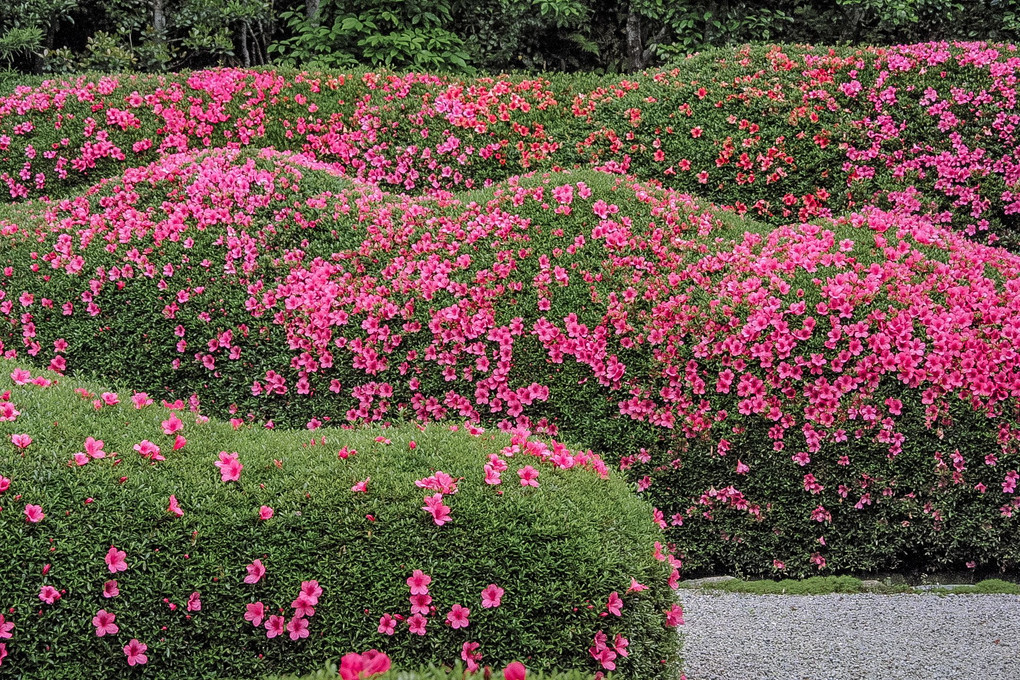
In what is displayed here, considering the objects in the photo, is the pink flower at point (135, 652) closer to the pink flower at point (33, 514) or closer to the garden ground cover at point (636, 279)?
the pink flower at point (33, 514)

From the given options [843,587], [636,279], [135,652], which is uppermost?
[636,279]

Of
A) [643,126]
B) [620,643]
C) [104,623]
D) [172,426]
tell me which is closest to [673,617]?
[620,643]

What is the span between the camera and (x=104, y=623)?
3.93m

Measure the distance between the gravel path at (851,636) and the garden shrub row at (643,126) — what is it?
426 cm

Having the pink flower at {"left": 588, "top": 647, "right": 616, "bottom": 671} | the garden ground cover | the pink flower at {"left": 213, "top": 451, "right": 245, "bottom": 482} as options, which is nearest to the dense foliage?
the garden ground cover

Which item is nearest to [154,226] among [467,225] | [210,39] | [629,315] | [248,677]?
[467,225]

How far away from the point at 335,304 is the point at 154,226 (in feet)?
6.53

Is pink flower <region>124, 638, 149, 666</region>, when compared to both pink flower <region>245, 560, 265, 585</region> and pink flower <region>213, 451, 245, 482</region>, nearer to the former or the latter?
pink flower <region>245, 560, 265, 585</region>

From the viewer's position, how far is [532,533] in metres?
4.33

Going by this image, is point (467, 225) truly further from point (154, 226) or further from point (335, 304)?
point (154, 226)

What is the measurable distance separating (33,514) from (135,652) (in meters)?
0.78

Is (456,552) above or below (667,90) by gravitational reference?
below

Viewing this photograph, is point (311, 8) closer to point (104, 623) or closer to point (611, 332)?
point (611, 332)

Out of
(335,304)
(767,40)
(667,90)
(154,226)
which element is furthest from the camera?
(767,40)
